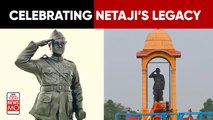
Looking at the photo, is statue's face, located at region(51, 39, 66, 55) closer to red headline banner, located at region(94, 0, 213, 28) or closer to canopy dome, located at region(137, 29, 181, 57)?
red headline banner, located at region(94, 0, 213, 28)

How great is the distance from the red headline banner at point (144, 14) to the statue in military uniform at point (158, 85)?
14.0 feet

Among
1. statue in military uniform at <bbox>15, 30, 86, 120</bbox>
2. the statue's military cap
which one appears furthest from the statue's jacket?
the statue's military cap

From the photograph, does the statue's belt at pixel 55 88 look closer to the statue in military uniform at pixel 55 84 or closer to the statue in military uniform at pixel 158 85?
the statue in military uniform at pixel 55 84

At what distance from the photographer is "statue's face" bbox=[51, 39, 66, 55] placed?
12.0 m

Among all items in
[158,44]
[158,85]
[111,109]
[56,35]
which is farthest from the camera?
[158,85]

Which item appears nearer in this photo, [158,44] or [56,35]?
[56,35]

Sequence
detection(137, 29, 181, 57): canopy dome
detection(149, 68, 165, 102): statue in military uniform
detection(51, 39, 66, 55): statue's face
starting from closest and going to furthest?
detection(51, 39, 66, 55): statue's face
detection(137, 29, 181, 57): canopy dome
detection(149, 68, 165, 102): statue in military uniform

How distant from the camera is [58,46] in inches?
472

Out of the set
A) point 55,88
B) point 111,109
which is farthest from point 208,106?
point 55,88

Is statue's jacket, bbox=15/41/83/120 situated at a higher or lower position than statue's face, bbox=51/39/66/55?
lower

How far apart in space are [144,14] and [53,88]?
5.16ft

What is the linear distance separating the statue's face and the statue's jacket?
10 cm

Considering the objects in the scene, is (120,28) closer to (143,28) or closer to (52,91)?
(143,28)

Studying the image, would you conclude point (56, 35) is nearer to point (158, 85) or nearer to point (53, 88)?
point (53, 88)
